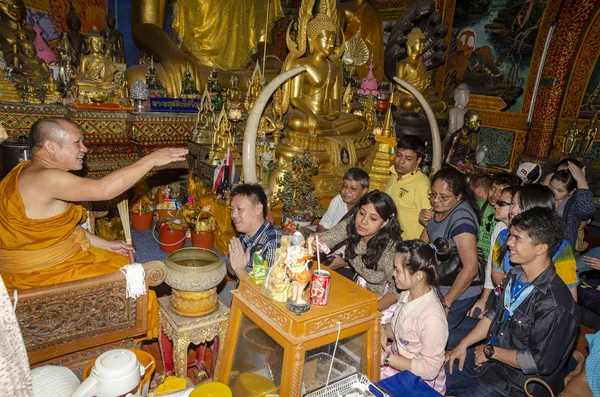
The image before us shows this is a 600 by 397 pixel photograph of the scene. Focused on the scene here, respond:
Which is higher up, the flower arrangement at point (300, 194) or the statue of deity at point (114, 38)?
the statue of deity at point (114, 38)

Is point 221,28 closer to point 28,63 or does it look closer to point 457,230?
point 28,63

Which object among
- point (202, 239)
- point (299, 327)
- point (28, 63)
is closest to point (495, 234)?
point (299, 327)

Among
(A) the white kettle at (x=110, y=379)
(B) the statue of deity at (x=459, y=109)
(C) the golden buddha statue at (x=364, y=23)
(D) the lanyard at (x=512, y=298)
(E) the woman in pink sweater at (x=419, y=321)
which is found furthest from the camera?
(C) the golden buddha statue at (x=364, y=23)

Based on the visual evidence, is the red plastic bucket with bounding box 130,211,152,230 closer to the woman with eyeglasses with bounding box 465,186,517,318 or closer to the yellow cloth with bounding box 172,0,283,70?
the woman with eyeglasses with bounding box 465,186,517,318

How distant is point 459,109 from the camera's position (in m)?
9.73

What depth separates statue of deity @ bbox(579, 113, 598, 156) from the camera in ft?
26.3

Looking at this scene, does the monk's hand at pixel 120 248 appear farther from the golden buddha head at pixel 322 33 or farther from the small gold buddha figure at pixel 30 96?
the golden buddha head at pixel 322 33

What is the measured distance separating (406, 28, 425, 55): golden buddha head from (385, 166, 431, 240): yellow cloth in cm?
706

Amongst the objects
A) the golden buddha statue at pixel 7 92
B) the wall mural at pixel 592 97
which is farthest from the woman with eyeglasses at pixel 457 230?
the wall mural at pixel 592 97

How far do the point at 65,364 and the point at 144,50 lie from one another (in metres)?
7.95

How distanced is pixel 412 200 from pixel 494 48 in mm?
8226

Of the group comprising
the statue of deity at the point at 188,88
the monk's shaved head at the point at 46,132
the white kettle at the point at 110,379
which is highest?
the statue of deity at the point at 188,88

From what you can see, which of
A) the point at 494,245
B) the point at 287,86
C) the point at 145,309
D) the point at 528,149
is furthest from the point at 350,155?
the point at 528,149

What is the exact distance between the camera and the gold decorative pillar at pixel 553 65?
8.14m
